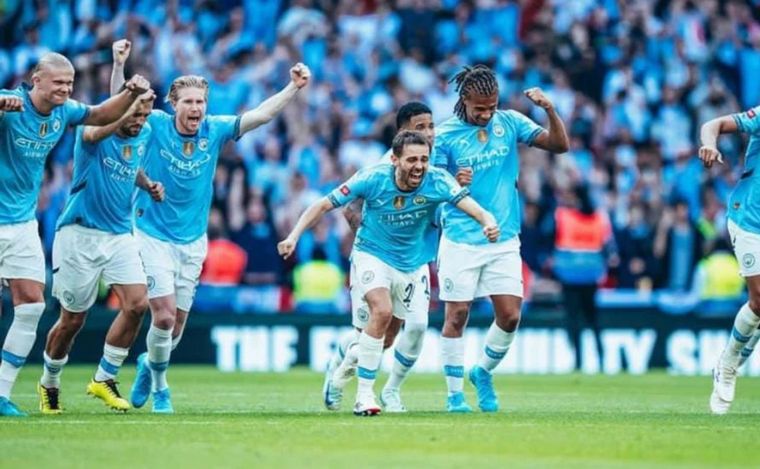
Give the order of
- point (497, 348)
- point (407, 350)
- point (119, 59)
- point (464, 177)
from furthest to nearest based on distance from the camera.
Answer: point (497, 348) → point (407, 350) → point (464, 177) → point (119, 59)

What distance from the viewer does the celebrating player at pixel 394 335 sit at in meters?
15.0

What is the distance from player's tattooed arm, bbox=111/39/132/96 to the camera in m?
14.4

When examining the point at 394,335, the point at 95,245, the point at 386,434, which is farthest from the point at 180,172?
the point at 386,434

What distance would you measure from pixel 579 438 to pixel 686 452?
99cm

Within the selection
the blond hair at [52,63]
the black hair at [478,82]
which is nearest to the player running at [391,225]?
the black hair at [478,82]

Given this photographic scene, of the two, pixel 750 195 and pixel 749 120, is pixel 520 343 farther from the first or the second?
pixel 749 120

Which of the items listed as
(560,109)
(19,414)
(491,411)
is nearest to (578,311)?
(560,109)

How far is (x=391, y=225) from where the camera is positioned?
14508 mm

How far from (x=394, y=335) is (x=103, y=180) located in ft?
9.29

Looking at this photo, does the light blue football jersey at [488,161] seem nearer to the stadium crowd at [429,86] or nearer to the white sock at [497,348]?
the white sock at [497,348]

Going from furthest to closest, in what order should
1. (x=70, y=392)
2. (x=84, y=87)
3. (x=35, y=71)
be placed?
(x=84, y=87) → (x=70, y=392) → (x=35, y=71)

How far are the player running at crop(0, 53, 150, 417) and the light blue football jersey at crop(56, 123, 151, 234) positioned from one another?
600 millimetres

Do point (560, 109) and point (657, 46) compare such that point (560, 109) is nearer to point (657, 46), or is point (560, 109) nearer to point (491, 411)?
point (657, 46)

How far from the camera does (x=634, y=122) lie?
93.2ft
